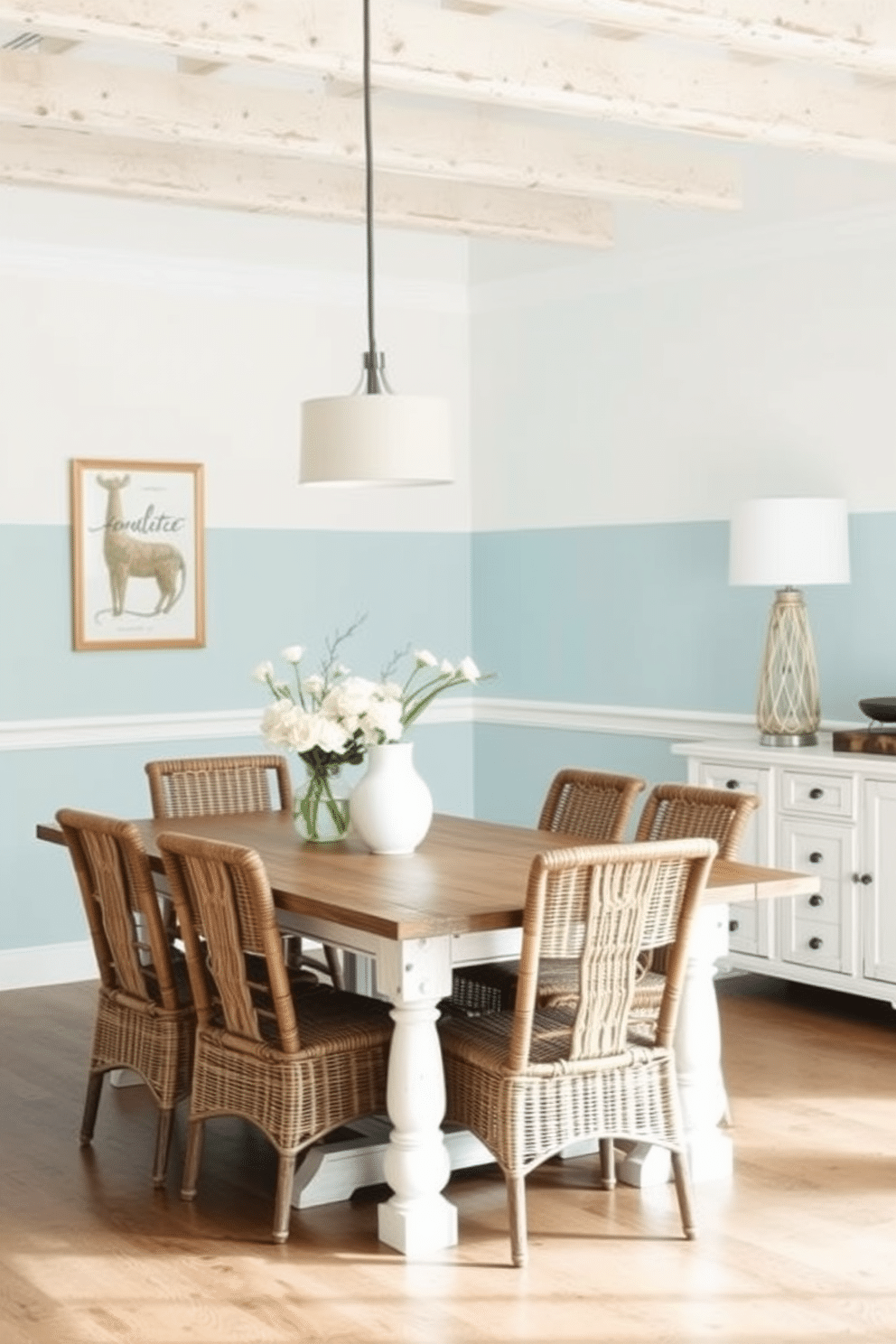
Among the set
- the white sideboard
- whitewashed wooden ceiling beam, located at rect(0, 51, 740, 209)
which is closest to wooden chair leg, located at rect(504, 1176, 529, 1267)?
the white sideboard

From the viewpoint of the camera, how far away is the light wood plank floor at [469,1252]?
12.1ft

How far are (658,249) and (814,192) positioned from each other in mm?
786

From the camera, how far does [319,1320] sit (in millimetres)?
3727

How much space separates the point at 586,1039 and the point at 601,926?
0.27 metres

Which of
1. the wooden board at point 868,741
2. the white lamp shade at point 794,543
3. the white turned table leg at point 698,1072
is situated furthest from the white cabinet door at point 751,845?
the white turned table leg at point 698,1072

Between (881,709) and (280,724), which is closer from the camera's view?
(280,724)

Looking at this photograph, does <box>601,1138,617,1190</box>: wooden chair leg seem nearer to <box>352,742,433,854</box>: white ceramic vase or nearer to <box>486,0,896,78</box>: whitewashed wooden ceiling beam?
<box>352,742,433,854</box>: white ceramic vase

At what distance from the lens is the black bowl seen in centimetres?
604

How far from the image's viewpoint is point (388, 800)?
15.8ft

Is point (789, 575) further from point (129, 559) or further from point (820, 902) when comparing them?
point (129, 559)

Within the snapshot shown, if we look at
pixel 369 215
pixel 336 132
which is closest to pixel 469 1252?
pixel 369 215

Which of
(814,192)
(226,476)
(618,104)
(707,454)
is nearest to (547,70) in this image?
(618,104)

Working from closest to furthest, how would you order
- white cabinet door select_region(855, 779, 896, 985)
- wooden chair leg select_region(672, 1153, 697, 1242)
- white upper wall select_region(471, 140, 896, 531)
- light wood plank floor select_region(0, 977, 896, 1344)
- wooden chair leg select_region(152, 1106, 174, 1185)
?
1. light wood plank floor select_region(0, 977, 896, 1344)
2. wooden chair leg select_region(672, 1153, 697, 1242)
3. wooden chair leg select_region(152, 1106, 174, 1185)
4. white cabinet door select_region(855, 779, 896, 985)
5. white upper wall select_region(471, 140, 896, 531)

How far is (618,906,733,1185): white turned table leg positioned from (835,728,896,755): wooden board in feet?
5.44
